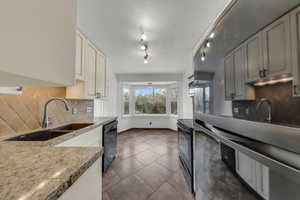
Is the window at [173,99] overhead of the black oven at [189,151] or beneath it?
overhead

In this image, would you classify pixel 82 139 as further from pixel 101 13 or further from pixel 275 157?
pixel 275 157

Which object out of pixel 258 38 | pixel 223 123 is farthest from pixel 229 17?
pixel 223 123

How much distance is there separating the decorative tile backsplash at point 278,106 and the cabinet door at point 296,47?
13 millimetres

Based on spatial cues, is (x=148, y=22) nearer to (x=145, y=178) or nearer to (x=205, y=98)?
(x=205, y=98)

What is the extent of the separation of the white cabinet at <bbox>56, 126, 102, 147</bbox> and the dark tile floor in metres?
0.65

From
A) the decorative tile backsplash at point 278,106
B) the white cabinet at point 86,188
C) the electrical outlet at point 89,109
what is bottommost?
the white cabinet at point 86,188

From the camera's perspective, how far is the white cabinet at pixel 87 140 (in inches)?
56.6

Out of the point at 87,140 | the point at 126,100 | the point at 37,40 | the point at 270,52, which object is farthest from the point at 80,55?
the point at 126,100

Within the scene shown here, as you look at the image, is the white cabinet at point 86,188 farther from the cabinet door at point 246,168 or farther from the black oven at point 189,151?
the black oven at point 189,151

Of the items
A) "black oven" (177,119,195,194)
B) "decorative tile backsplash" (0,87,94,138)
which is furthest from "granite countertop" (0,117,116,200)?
"black oven" (177,119,195,194)

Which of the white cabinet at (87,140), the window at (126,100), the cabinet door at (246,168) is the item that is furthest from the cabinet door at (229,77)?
the window at (126,100)

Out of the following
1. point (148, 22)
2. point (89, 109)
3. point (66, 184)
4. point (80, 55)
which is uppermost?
point (148, 22)

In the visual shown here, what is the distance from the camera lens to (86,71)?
2.32m

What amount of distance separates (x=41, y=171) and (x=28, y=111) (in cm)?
154
